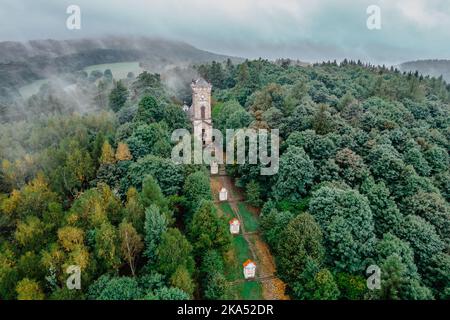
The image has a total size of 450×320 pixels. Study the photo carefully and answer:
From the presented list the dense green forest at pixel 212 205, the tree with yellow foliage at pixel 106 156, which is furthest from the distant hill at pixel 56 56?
the tree with yellow foliage at pixel 106 156

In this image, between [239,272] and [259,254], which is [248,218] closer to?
[259,254]

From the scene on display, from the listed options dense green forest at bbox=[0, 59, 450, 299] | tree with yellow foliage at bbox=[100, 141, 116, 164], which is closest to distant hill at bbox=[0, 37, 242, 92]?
dense green forest at bbox=[0, 59, 450, 299]

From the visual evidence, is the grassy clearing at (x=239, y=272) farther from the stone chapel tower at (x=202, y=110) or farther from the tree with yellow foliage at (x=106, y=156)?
the stone chapel tower at (x=202, y=110)

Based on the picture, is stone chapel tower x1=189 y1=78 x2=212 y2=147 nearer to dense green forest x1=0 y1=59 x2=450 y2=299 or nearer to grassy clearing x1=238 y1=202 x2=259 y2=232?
dense green forest x1=0 y1=59 x2=450 y2=299

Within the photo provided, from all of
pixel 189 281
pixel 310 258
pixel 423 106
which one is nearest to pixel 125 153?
pixel 189 281

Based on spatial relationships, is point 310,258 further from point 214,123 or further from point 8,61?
point 8,61

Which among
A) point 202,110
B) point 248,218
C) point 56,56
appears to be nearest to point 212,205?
point 248,218
